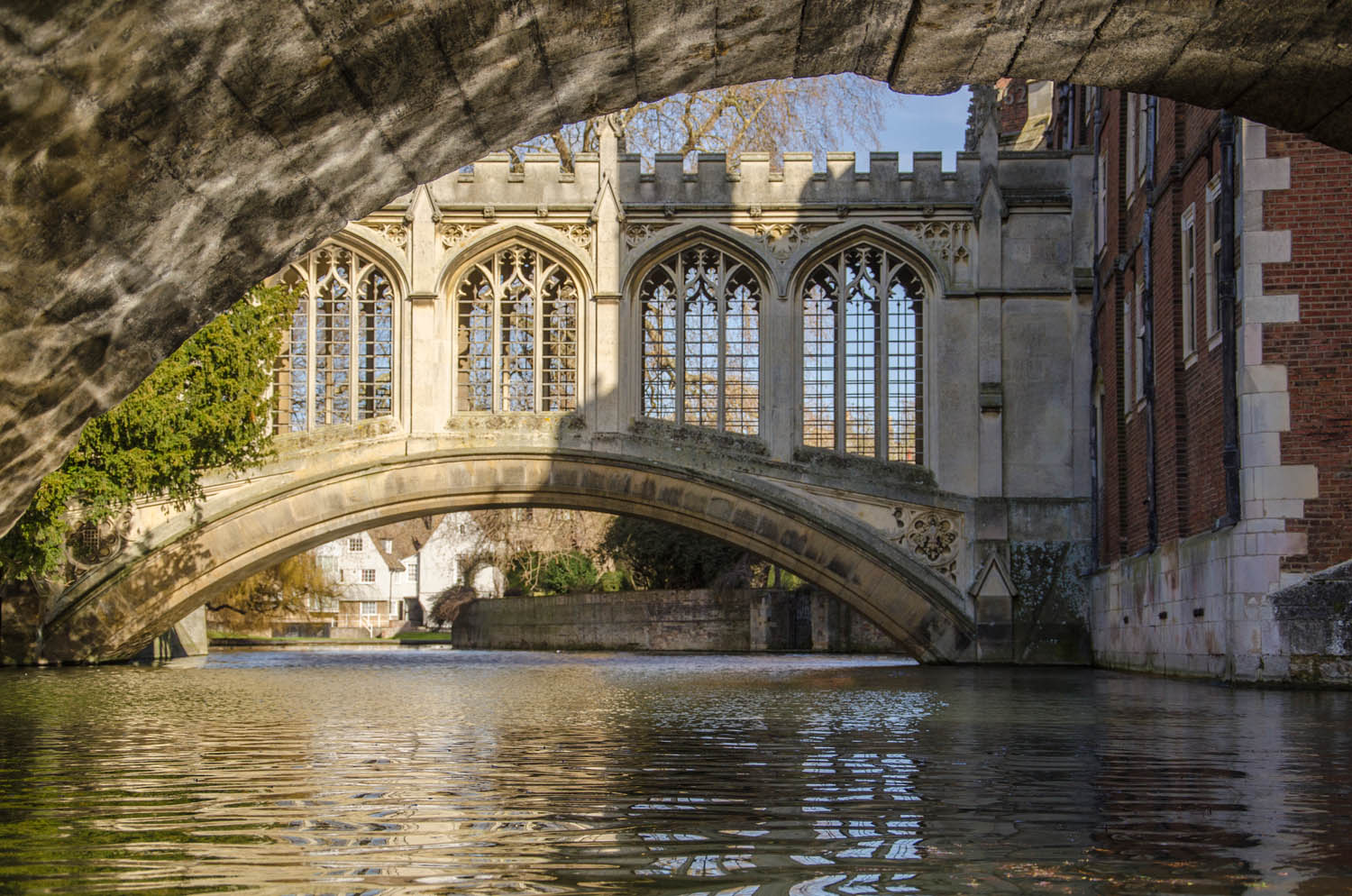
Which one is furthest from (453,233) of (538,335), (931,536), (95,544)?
(931,536)

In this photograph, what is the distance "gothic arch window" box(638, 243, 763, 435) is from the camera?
20.5m

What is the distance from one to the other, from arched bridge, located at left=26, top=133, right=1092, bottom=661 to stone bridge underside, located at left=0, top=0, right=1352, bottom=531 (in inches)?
617

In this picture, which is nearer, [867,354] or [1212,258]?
[1212,258]

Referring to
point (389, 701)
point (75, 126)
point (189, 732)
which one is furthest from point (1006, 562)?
point (75, 126)

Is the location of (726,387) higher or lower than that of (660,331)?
lower

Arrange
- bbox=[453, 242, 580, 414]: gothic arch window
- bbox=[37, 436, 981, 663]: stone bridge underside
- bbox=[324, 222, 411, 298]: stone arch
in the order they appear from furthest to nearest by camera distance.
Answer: bbox=[453, 242, 580, 414]: gothic arch window
bbox=[324, 222, 411, 298]: stone arch
bbox=[37, 436, 981, 663]: stone bridge underside

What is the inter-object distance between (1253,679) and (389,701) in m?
6.25

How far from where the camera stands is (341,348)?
20.9 metres

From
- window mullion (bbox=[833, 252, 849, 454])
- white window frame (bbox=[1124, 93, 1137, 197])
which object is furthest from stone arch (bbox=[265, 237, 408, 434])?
white window frame (bbox=[1124, 93, 1137, 197])

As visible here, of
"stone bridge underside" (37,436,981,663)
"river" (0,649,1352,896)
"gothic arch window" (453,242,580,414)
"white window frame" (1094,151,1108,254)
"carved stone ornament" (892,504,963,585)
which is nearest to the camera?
"river" (0,649,1352,896)

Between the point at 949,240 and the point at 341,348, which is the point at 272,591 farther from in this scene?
the point at 949,240

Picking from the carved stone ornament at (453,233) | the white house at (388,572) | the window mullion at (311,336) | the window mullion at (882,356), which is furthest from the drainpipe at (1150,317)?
the white house at (388,572)

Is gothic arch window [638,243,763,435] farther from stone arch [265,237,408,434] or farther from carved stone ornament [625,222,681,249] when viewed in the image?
stone arch [265,237,408,434]

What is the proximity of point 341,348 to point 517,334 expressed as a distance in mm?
2215
